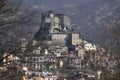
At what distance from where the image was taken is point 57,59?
294 ft

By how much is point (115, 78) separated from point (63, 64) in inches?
2973

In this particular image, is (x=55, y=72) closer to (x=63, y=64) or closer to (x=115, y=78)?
(x=63, y=64)

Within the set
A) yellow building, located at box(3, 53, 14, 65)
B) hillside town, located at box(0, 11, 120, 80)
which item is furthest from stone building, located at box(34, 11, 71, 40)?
yellow building, located at box(3, 53, 14, 65)

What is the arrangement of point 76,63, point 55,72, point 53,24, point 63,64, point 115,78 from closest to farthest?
point 115,78 → point 55,72 → point 63,64 → point 76,63 → point 53,24

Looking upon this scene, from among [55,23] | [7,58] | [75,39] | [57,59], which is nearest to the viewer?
[7,58]

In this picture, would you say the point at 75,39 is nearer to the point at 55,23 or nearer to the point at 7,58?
the point at 55,23

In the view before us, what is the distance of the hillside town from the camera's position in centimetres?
1273

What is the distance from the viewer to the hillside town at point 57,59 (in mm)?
12734

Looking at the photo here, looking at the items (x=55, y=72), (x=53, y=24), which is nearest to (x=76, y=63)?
(x=55, y=72)

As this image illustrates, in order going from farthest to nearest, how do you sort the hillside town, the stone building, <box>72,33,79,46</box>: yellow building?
1. the stone building
2. <box>72,33,79,46</box>: yellow building
3. the hillside town

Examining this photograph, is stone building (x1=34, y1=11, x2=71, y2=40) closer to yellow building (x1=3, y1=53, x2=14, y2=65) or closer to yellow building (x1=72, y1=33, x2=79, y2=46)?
yellow building (x1=72, y1=33, x2=79, y2=46)

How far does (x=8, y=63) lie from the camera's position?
41.8 feet

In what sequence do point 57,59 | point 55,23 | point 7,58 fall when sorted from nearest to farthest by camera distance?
point 7,58, point 57,59, point 55,23

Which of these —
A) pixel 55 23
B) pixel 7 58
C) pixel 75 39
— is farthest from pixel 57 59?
pixel 7 58
